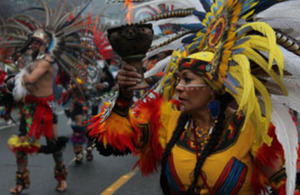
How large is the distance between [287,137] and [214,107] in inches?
18.6

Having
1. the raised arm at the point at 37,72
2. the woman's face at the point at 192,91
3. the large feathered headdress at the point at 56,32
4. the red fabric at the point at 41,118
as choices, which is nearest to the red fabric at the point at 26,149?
the red fabric at the point at 41,118

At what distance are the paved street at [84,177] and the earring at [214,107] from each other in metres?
3.28

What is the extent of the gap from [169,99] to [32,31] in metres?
3.81

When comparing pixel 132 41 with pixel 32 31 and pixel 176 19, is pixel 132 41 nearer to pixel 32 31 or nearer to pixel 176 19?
pixel 176 19

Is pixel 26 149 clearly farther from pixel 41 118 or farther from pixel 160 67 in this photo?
pixel 160 67

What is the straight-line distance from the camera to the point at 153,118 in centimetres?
263

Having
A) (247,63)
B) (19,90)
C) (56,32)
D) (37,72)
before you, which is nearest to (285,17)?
(247,63)

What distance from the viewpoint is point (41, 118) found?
5.41m

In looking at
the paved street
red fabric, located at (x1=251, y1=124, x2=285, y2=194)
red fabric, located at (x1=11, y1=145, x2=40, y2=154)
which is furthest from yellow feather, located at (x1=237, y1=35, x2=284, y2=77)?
red fabric, located at (x1=11, y1=145, x2=40, y2=154)

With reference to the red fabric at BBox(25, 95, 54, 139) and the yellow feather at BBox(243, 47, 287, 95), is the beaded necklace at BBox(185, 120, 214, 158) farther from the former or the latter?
the red fabric at BBox(25, 95, 54, 139)

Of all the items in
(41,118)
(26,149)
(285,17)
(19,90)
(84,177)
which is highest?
(285,17)

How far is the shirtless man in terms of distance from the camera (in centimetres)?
529

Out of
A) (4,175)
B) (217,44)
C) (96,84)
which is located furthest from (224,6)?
(96,84)

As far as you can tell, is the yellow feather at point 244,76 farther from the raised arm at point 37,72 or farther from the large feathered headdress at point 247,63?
the raised arm at point 37,72
